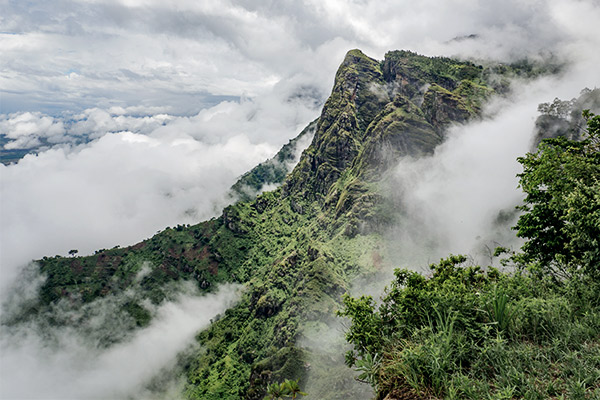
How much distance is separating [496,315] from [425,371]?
10.4 ft

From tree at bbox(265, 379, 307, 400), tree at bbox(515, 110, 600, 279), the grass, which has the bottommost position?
tree at bbox(265, 379, 307, 400)

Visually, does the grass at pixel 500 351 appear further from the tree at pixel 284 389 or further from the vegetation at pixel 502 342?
the tree at pixel 284 389

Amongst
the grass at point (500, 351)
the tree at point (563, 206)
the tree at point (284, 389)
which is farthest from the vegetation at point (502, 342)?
the tree at point (284, 389)

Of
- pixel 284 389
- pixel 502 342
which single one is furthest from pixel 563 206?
pixel 284 389

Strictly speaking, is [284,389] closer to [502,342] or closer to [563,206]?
[502,342]

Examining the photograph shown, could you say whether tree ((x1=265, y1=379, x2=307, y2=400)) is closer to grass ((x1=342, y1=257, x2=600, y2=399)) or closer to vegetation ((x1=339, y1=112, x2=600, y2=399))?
vegetation ((x1=339, y1=112, x2=600, y2=399))

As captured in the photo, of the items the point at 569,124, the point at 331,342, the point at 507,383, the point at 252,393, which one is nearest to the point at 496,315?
the point at 507,383

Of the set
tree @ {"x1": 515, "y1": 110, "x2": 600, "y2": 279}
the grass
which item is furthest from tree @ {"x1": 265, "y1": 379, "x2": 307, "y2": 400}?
tree @ {"x1": 515, "y1": 110, "x2": 600, "y2": 279}

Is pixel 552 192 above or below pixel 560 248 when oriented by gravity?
above

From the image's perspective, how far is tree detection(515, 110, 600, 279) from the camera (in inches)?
570

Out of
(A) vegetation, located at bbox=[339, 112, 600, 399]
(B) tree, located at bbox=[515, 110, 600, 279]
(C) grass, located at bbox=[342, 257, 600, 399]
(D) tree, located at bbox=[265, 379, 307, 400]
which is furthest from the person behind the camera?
(D) tree, located at bbox=[265, 379, 307, 400]

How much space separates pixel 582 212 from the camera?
14828 millimetres

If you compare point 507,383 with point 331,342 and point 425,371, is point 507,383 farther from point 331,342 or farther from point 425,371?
point 331,342

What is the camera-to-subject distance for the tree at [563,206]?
14.5 m
